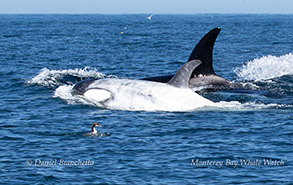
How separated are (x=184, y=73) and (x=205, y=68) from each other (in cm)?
456

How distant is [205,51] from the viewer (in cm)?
2480

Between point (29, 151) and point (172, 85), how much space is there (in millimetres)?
7241

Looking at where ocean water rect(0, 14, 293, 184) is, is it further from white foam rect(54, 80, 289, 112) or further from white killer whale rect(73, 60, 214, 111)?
white killer whale rect(73, 60, 214, 111)

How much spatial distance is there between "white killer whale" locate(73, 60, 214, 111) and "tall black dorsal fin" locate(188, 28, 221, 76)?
10.1ft

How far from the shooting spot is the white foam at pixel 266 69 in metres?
31.6

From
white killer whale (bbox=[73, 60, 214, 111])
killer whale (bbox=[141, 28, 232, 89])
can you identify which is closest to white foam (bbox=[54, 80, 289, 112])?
white killer whale (bbox=[73, 60, 214, 111])

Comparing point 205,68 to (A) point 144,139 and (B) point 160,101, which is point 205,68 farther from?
(A) point 144,139

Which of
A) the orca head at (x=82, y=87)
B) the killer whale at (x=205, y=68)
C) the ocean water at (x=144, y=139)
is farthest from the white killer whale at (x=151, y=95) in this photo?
the killer whale at (x=205, y=68)

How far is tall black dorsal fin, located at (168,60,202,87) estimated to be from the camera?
836 inches

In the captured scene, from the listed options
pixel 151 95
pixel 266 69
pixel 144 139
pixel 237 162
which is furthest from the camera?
pixel 266 69

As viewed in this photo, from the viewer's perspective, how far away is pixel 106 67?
3919 centimetres

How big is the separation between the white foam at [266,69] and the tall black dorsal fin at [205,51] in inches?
209

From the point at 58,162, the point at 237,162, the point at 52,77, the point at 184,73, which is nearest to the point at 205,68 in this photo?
the point at 184,73

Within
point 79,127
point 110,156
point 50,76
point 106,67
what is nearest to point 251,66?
point 106,67
